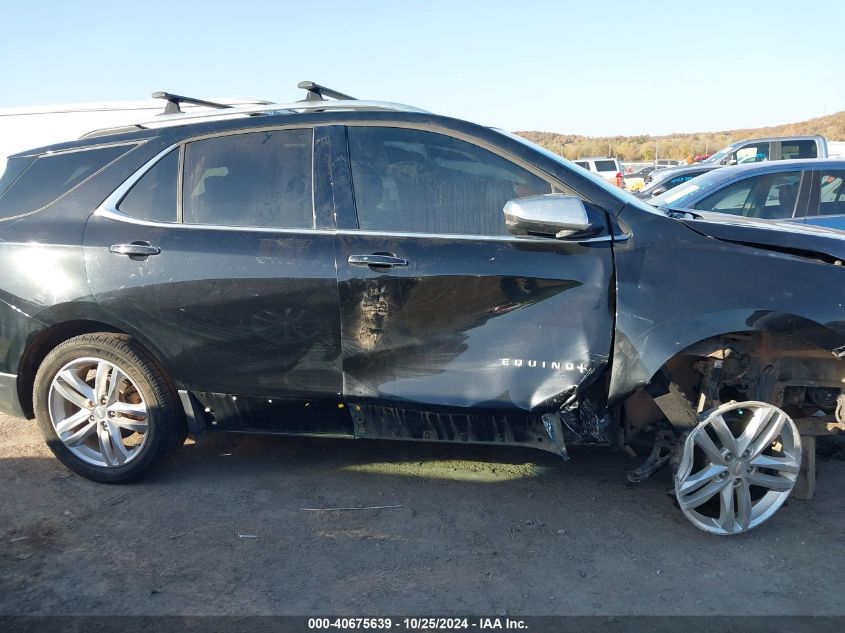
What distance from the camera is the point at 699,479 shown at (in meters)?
3.36

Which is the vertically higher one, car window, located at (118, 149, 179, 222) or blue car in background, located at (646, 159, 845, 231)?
car window, located at (118, 149, 179, 222)

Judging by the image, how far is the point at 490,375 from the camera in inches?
135

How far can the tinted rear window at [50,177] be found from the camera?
12.9 ft

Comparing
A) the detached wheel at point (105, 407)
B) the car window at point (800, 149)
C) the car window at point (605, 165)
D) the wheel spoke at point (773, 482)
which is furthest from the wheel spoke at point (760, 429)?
the car window at point (605, 165)

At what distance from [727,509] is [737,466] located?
0.68 feet

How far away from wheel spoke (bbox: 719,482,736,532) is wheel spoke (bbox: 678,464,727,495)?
8 cm

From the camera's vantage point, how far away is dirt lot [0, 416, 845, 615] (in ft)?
9.54

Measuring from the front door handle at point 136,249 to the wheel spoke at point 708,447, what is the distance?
9.32 ft

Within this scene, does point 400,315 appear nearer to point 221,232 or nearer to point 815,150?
point 221,232

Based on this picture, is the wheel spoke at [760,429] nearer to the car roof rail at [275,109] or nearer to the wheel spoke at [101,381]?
the car roof rail at [275,109]

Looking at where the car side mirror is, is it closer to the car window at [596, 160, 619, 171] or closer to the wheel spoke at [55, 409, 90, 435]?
the wheel spoke at [55, 409, 90, 435]

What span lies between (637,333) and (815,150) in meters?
12.0

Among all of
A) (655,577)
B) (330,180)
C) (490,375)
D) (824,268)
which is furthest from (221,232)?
(824,268)

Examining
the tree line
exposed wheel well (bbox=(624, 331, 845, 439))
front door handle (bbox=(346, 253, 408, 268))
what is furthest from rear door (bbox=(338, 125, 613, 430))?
the tree line
